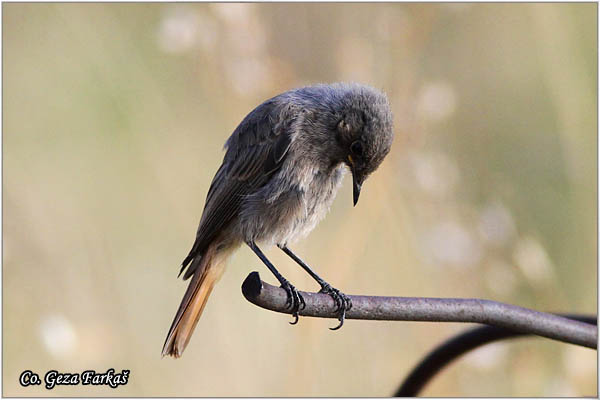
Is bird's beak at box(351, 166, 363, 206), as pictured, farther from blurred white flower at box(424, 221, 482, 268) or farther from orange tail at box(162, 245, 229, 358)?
blurred white flower at box(424, 221, 482, 268)

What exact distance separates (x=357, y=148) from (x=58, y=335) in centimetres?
187

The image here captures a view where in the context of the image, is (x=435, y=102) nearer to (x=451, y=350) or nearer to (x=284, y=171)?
(x=284, y=171)

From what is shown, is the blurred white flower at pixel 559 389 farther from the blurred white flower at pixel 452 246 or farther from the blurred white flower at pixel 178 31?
the blurred white flower at pixel 178 31

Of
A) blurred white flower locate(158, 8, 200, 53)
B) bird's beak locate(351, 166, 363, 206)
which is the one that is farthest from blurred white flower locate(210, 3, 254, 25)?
bird's beak locate(351, 166, 363, 206)

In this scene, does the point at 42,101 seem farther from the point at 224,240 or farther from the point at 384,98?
the point at 384,98

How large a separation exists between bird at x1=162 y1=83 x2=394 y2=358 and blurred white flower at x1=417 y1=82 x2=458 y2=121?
0.84 meters

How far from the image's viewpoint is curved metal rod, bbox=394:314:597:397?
8.11 ft

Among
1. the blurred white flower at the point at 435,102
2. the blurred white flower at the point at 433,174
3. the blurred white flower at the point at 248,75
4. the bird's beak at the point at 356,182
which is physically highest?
the blurred white flower at the point at 248,75

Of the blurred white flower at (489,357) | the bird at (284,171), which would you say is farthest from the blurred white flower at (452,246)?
the bird at (284,171)

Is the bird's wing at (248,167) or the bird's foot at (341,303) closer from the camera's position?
the bird's foot at (341,303)

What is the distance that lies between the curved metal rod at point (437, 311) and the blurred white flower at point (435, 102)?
192cm

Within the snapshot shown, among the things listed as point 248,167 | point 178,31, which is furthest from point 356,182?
point 178,31

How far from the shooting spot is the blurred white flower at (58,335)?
149 inches

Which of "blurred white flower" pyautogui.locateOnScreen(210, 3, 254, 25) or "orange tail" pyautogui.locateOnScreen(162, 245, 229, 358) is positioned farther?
"blurred white flower" pyautogui.locateOnScreen(210, 3, 254, 25)
